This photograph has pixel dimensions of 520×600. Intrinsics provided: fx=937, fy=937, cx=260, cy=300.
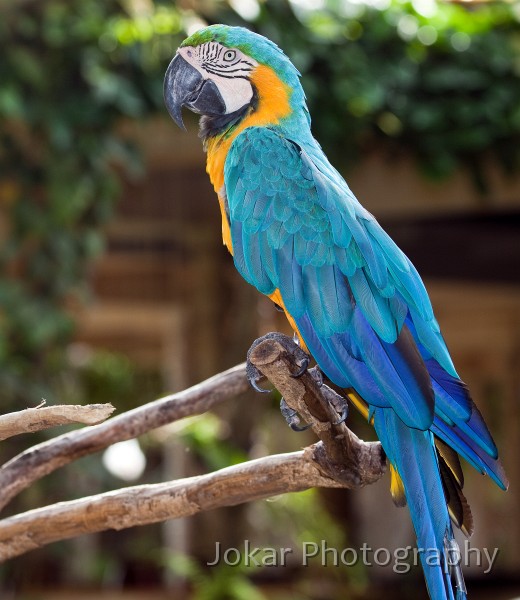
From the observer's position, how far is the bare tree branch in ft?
4.68

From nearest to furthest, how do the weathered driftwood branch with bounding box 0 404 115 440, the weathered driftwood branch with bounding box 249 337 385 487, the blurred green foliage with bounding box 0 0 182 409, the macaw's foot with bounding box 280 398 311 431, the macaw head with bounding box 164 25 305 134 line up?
1. the weathered driftwood branch with bounding box 0 404 115 440
2. the weathered driftwood branch with bounding box 249 337 385 487
3. the macaw's foot with bounding box 280 398 311 431
4. the macaw head with bounding box 164 25 305 134
5. the blurred green foliage with bounding box 0 0 182 409

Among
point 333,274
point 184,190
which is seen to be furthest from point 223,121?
point 184,190

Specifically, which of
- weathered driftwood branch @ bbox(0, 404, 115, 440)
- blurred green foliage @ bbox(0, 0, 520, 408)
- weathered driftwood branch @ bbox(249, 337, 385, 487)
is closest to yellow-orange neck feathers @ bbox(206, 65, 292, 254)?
weathered driftwood branch @ bbox(249, 337, 385, 487)

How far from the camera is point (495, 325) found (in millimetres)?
6027

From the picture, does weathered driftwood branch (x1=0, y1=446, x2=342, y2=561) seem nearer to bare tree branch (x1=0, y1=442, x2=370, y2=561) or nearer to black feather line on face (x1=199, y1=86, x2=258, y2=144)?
bare tree branch (x1=0, y1=442, x2=370, y2=561)

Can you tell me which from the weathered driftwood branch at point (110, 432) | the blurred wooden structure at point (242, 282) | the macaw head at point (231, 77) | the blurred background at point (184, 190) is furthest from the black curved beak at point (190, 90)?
the blurred wooden structure at point (242, 282)

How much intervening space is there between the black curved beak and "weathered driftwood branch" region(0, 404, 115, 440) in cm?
69

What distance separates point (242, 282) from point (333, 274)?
8.09 ft

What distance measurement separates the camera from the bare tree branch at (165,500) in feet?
4.68

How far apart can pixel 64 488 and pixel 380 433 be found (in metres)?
2.12

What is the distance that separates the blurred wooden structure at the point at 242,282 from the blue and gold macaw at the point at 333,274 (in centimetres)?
172

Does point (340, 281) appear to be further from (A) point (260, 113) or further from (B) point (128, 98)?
(B) point (128, 98)

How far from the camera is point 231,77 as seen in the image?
156cm

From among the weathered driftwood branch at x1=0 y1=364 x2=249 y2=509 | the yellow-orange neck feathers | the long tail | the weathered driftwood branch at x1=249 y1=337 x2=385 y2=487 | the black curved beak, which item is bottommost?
the long tail
